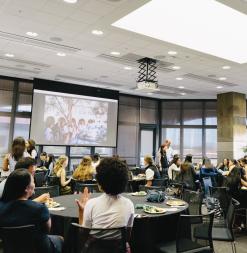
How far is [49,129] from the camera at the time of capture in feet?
33.2

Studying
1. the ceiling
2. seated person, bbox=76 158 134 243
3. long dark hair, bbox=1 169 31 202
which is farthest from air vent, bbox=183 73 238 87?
long dark hair, bbox=1 169 31 202

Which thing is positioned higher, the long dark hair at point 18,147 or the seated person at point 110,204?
the long dark hair at point 18,147

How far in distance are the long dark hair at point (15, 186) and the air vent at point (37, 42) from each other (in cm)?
472

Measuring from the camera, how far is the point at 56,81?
34.2 feet

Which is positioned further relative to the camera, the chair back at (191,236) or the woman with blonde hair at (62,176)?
the woman with blonde hair at (62,176)

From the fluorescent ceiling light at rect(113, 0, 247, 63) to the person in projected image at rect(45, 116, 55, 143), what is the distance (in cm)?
554

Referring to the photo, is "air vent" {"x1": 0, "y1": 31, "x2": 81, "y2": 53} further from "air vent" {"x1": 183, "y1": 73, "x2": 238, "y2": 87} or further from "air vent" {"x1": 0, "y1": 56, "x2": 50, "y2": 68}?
"air vent" {"x1": 183, "y1": 73, "x2": 238, "y2": 87}

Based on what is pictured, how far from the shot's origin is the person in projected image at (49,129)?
10059 millimetres

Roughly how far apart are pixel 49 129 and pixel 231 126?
274 inches

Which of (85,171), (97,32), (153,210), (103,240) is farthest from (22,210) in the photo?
(97,32)

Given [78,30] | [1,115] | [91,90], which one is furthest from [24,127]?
[78,30]

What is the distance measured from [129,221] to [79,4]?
3.76 m

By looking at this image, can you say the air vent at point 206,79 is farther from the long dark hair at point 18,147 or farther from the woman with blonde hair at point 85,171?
the long dark hair at point 18,147

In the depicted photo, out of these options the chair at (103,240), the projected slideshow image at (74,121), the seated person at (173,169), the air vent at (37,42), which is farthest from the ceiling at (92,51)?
the chair at (103,240)
